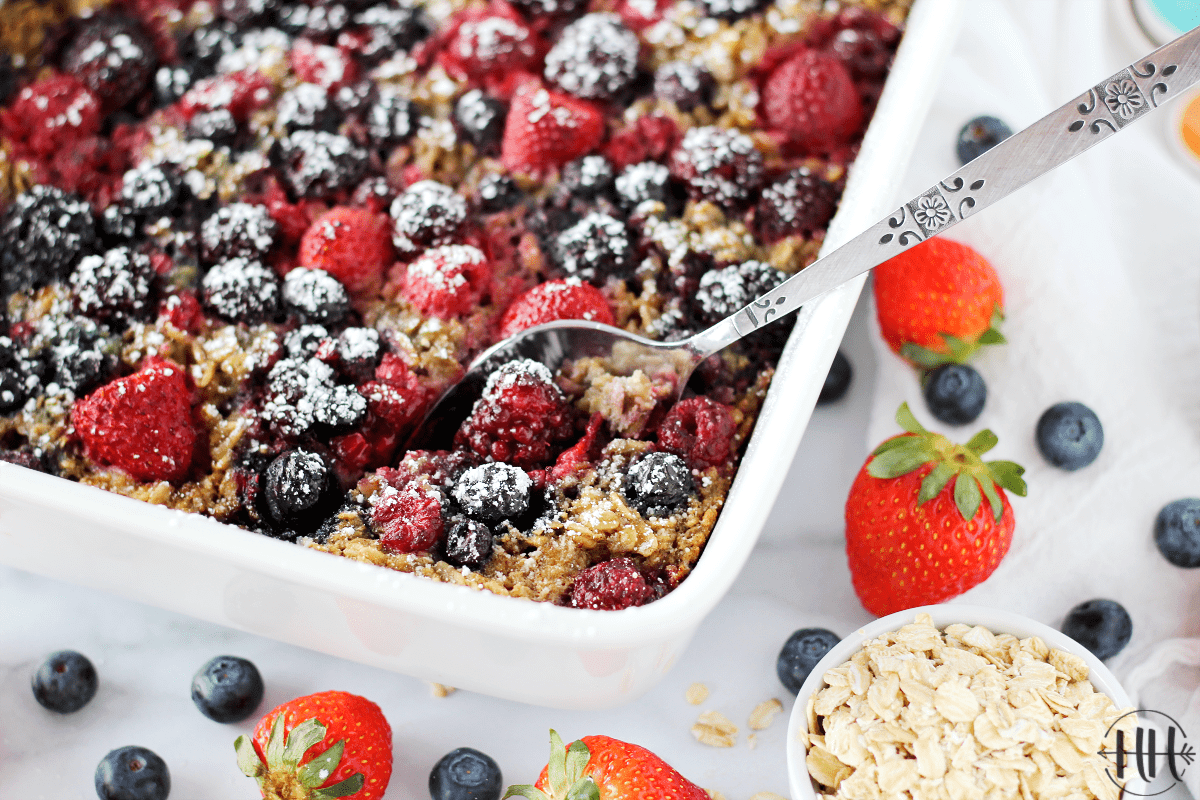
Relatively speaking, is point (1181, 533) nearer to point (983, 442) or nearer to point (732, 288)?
point (983, 442)

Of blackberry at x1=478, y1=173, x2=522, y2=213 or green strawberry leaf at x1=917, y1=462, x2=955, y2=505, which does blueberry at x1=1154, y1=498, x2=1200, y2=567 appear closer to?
green strawberry leaf at x1=917, y1=462, x2=955, y2=505

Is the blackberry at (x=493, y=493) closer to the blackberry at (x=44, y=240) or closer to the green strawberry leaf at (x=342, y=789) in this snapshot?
the green strawberry leaf at (x=342, y=789)

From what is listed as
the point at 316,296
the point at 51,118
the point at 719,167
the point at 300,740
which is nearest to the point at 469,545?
the point at 300,740

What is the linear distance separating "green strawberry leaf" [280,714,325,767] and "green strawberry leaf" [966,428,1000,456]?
82 centimetres

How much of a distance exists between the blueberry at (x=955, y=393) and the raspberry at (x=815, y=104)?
14.2 inches

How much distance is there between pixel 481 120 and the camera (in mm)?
1429

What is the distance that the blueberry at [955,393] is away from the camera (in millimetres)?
1419

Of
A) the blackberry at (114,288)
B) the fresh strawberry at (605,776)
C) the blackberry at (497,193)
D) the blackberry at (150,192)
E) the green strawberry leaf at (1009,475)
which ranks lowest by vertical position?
the fresh strawberry at (605,776)

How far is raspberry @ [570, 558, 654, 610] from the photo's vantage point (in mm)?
1045

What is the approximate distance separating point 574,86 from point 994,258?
2.23 ft

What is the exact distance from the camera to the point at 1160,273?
4.92 feet

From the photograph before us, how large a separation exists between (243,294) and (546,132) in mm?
454

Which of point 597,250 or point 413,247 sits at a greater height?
point 597,250

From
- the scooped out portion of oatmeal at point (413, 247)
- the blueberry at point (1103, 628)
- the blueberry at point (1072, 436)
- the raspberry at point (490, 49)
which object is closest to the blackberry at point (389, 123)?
the scooped out portion of oatmeal at point (413, 247)
